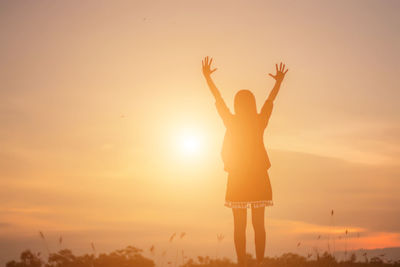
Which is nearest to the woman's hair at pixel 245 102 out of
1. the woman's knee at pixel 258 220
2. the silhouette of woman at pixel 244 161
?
the silhouette of woman at pixel 244 161

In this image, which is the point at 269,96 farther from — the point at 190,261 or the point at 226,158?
the point at 190,261

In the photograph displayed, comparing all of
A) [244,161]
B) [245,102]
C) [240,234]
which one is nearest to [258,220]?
[240,234]

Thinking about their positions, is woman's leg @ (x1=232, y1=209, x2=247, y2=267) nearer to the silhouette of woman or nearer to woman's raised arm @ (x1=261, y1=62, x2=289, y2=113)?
the silhouette of woman

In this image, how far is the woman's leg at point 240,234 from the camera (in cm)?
1077

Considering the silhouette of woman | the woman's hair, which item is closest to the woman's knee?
the silhouette of woman

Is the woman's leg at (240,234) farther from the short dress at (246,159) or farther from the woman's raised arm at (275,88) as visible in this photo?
the woman's raised arm at (275,88)

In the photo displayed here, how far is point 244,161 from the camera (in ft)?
36.8

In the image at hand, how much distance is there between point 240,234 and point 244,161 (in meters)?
1.71

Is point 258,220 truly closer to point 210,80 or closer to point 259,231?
point 259,231

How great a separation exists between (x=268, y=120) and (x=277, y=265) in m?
4.76

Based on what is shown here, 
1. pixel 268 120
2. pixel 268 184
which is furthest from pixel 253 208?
pixel 268 120

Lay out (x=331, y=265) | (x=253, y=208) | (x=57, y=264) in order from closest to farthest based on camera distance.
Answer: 1. (x=253, y=208)
2. (x=57, y=264)
3. (x=331, y=265)

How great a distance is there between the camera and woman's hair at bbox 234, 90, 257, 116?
11.0 meters

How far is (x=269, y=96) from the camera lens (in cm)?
1148
